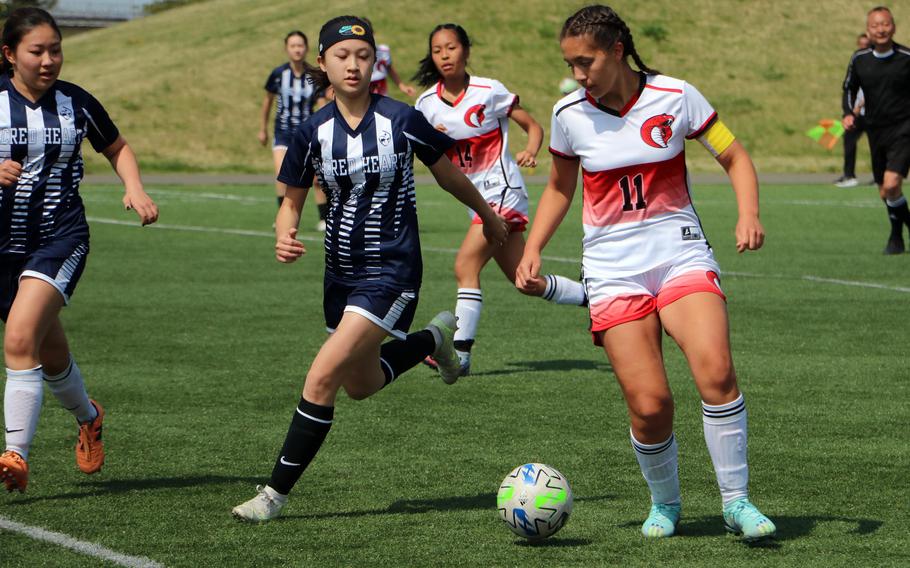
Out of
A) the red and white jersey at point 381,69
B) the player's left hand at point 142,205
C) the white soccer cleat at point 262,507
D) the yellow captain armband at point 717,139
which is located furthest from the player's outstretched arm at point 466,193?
the red and white jersey at point 381,69

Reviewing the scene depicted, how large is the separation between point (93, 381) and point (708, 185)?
2368cm

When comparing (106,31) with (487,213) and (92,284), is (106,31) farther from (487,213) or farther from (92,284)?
(487,213)

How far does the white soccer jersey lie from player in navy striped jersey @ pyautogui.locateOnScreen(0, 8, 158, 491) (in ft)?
12.1

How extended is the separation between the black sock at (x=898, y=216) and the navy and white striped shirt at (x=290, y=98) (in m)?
8.12

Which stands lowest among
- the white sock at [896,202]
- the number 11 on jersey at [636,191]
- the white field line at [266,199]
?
the white field line at [266,199]

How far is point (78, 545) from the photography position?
536cm

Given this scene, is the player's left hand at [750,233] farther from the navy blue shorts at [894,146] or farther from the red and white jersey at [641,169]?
the navy blue shorts at [894,146]

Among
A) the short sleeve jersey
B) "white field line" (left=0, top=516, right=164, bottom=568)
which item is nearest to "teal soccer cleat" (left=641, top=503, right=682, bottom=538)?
"white field line" (left=0, top=516, right=164, bottom=568)

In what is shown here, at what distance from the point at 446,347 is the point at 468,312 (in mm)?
1941

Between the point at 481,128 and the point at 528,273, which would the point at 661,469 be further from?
the point at 481,128

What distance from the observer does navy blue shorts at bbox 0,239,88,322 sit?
6273 mm

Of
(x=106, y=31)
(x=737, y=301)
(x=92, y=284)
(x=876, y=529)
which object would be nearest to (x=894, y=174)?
(x=737, y=301)

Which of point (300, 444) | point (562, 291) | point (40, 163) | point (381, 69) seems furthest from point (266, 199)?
point (300, 444)

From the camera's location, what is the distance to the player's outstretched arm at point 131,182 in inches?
255
